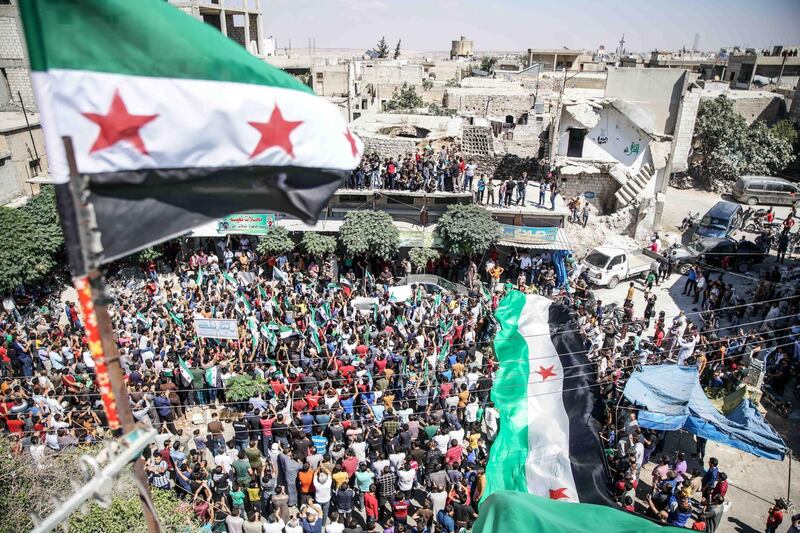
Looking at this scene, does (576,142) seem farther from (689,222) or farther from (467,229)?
(467,229)

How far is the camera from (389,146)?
26531 millimetres

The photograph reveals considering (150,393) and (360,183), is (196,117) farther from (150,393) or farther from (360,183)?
(360,183)

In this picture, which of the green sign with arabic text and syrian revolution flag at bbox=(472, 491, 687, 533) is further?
the green sign with arabic text

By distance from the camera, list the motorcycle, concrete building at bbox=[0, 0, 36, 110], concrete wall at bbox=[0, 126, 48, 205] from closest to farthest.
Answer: concrete wall at bbox=[0, 126, 48, 205], the motorcycle, concrete building at bbox=[0, 0, 36, 110]

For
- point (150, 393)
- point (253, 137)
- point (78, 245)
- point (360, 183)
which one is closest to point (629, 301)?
point (360, 183)

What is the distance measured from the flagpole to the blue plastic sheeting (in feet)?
34.5

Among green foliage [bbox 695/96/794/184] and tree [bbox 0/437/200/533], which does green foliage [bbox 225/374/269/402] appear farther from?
green foliage [bbox 695/96/794/184]

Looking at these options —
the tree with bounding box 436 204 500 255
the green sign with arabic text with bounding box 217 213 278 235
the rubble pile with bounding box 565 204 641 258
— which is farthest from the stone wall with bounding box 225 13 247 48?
the rubble pile with bounding box 565 204 641 258

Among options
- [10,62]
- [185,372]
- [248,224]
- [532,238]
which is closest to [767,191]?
[532,238]

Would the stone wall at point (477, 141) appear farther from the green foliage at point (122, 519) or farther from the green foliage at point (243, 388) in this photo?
the green foliage at point (122, 519)

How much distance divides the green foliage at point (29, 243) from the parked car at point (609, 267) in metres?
19.6

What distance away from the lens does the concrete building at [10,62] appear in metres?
33.0

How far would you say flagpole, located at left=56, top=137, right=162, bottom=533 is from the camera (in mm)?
3379

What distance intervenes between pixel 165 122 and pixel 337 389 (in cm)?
927
